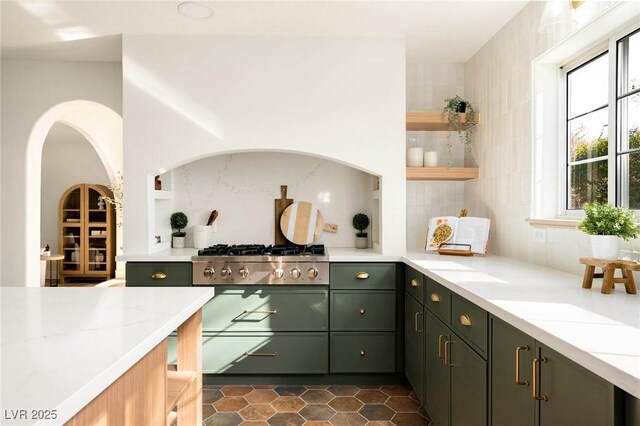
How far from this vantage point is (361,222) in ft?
12.0

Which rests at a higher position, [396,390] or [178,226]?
[178,226]

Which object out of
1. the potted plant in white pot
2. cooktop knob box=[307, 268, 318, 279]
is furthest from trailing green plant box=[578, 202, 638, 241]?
cooktop knob box=[307, 268, 318, 279]

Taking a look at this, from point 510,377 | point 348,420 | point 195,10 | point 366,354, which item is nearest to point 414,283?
point 366,354

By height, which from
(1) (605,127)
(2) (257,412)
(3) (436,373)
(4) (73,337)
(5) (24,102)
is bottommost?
(2) (257,412)

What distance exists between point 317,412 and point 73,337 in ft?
6.40

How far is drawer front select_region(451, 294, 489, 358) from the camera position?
172cm

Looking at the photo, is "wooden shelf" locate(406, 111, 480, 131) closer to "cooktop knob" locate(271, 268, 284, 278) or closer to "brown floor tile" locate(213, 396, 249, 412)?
"cooktop knob" locate(271, 268, 284, 278)

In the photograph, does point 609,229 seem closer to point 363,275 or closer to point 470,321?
point 470,321

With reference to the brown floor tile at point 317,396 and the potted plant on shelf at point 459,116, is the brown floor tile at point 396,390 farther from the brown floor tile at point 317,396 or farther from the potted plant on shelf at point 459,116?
the potted plant on shelf at point 459,116

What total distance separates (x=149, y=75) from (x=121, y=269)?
5.25 meters

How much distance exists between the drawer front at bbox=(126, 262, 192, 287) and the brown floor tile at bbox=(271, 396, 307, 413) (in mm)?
998

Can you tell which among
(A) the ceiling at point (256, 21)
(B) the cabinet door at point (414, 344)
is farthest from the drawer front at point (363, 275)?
(A) the ceiling at point (256, 21)

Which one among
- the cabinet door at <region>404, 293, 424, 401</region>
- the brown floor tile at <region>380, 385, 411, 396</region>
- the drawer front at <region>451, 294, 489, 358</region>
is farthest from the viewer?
the brown floor tile at <region>380, 385, 411, 396</region>

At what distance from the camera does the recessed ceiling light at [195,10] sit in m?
2.70
